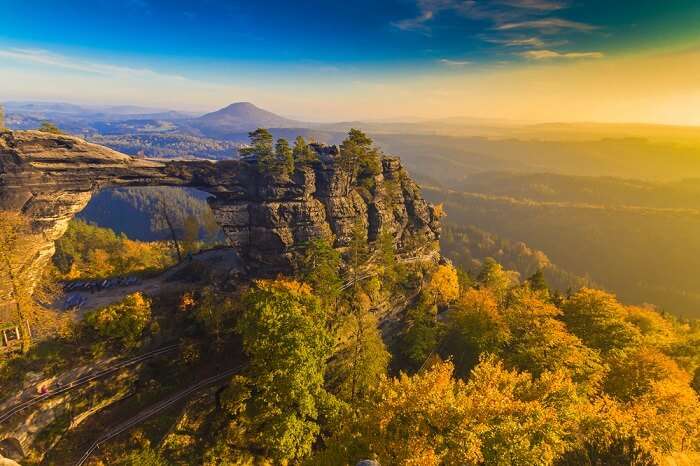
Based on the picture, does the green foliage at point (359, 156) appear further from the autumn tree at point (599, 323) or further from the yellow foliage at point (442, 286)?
the autumn tree at point (599, 323)

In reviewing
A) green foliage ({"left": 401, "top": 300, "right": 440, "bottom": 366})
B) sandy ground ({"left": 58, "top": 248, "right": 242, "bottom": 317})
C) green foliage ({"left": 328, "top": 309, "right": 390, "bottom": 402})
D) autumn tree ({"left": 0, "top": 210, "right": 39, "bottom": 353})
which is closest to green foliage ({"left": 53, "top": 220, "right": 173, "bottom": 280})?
sandy ground ({"left": 58, "top": 248, "right": 242, "bottom": 317})

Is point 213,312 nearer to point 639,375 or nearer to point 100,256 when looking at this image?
point 100,256

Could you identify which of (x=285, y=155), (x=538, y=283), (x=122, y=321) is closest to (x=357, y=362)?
(x=122, y=321)

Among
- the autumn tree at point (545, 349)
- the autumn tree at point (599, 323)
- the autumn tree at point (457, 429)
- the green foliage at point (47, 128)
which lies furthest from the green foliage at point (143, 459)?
the autumn tree at point (599, 323)

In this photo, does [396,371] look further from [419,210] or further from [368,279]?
[419,210]

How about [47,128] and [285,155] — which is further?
[285,155]

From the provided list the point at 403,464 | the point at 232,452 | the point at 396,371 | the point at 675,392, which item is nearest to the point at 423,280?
the point at 396,371
